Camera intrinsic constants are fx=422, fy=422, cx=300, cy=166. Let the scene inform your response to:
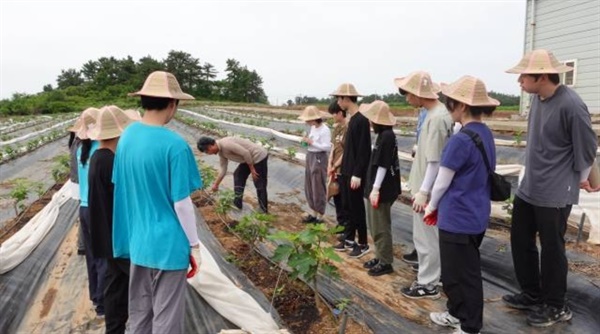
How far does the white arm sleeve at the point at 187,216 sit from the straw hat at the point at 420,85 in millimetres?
1774

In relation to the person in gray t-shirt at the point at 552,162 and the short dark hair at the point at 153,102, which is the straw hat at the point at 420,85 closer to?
the person in gray t-shirt at the point at 552,162

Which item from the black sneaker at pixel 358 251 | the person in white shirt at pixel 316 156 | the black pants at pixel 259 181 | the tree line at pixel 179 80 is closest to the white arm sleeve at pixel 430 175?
the black sneaker at pixel 358 251

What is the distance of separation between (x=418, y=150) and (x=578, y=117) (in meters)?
0.98

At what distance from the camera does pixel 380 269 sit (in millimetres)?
3463

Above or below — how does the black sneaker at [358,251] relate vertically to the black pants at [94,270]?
below

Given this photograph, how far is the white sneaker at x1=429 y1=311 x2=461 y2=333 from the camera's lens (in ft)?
8.67

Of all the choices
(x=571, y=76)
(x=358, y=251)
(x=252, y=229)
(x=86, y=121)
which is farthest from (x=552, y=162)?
(x=571, y=76)

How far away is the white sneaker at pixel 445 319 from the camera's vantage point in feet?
8.67

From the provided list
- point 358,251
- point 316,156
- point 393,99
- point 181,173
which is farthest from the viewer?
point 393,99

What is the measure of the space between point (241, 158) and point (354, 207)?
1.64 meters

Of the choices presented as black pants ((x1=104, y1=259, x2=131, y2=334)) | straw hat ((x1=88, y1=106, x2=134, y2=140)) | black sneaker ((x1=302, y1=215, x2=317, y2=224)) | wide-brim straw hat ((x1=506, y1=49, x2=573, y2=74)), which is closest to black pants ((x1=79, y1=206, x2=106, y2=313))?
black pants ((x1=104, y1=259, x2=131, y2=334))

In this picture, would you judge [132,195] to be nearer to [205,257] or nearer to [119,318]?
[119,318]

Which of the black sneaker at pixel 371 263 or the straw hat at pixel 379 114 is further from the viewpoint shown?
the black sneaker at pixel 371 263

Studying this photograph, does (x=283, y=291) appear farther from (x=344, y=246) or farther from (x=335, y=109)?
(x=335, y=109)
